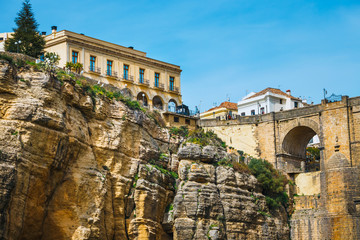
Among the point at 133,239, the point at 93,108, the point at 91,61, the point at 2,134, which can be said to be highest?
the point at 91,61

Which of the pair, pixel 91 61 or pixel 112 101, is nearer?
pixel 112 101

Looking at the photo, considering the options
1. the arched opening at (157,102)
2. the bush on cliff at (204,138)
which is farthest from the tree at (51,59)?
the bush on cliff at (204,138)

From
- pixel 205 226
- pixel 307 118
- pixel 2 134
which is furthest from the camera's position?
pixel 307 118

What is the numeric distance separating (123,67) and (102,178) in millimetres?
14124

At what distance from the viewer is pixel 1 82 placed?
36344 mm

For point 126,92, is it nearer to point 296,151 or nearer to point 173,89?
point 173,89

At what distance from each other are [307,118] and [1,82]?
2594 centimetres

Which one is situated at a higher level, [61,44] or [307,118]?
[61,44]

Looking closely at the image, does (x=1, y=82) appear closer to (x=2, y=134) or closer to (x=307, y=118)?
(x=2, y=134)

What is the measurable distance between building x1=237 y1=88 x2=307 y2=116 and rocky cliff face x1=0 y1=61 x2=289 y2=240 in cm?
1706

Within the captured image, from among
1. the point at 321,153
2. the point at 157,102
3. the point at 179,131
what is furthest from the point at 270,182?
the point at 157,102

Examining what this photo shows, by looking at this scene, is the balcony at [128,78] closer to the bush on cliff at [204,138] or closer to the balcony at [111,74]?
the balcony at [111,74]

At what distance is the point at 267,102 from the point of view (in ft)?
215

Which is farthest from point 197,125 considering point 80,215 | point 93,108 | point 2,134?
point 2,134
